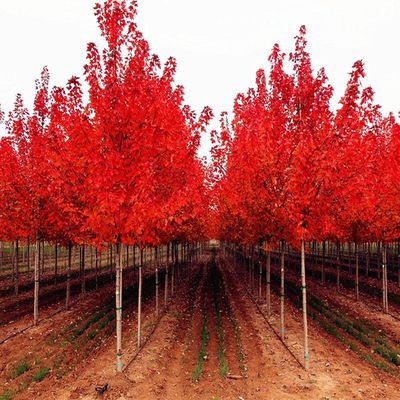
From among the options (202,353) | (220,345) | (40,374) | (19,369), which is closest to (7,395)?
(40,374)

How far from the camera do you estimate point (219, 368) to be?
9266 mm

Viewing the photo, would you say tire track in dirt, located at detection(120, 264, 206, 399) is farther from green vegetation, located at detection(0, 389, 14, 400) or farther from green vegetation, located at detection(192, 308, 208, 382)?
green vegetation, located at detection(0, 389, 14, 400)

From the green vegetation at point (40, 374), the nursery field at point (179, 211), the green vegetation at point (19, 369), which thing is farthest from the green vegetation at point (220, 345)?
the green vegetation at point (19, 369)

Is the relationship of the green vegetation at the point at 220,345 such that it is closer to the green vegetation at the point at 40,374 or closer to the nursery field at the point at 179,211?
the nursery field at the point at 179,211

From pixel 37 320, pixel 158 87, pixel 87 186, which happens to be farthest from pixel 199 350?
pixel 158 87

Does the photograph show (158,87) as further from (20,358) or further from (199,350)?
(20,358)

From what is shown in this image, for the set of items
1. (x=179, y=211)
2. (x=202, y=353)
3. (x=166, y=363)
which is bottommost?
(x=166, y=363)

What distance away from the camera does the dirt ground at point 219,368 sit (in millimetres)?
7996

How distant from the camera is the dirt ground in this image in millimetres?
7996

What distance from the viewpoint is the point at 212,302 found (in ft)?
58.7

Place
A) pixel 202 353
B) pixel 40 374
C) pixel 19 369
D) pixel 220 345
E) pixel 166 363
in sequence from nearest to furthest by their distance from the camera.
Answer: pixel 40 374 < pixel 19 369 < pixel 166 363 < pixel 202 353 < pixel 220 345

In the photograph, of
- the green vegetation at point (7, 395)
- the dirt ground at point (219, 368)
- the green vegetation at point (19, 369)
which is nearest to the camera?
the green vegetation at point (7, 395)

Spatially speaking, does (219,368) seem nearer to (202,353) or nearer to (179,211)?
(202,353)

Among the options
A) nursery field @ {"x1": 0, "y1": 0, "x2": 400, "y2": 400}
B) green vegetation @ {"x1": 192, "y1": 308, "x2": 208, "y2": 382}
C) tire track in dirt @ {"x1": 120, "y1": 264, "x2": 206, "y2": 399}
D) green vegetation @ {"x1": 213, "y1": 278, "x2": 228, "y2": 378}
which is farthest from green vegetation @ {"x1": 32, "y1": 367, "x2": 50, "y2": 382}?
green vegetation @ {"x1": 213, "y1": 278, "x2": 228, "y2": 378}
